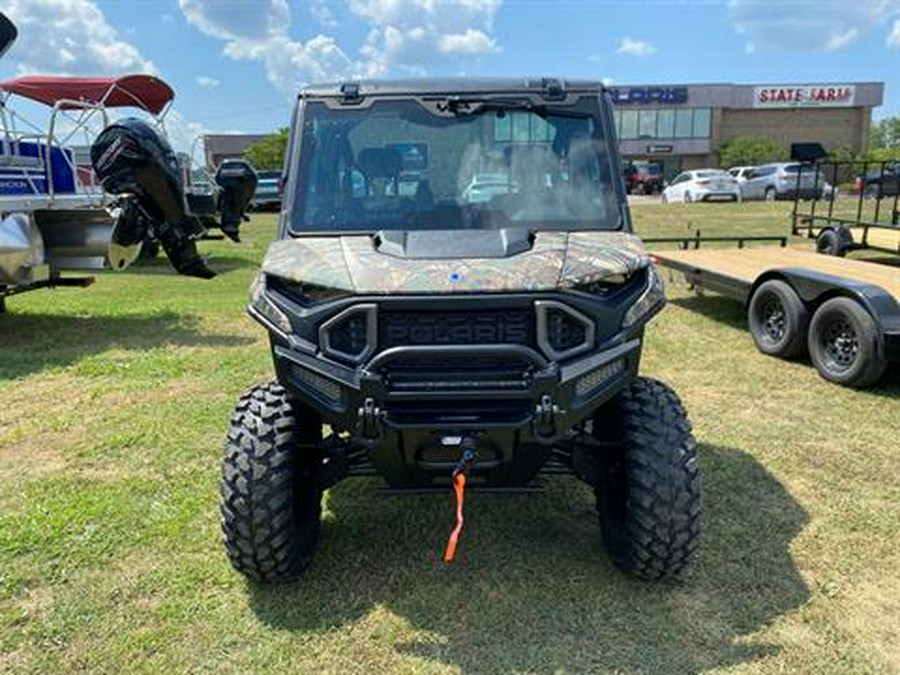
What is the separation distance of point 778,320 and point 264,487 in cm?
546

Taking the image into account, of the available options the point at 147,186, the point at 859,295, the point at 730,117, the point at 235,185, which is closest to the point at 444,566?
the point at 235,185

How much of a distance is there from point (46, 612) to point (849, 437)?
4.60 metres

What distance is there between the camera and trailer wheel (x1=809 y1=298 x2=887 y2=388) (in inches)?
225

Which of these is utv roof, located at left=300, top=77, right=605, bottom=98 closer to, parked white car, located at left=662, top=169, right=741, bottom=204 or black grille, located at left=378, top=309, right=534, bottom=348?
black grille, located at left=378, top=309, right=534, bottom=348

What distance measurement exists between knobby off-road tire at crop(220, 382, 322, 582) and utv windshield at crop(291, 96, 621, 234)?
2.89 feet

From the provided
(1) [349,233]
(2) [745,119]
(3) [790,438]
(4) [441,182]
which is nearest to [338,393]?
(1) [349,233]

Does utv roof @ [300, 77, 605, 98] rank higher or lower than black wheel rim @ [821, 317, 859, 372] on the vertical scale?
higher

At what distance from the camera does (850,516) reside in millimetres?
3934

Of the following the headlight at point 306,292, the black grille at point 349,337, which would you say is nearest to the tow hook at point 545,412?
the black grille at point 349,337

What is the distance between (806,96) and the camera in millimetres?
67562

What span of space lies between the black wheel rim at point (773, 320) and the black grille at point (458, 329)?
477 cm

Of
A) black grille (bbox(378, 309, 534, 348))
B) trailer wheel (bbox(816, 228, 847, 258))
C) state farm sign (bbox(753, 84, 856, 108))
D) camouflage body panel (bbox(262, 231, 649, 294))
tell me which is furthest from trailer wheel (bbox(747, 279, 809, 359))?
state farm sign (bbox(753, 84, 856, 108))

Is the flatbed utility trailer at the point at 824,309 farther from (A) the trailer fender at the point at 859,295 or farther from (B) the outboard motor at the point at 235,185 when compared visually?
(B) the outboard motor at the point at 235,185

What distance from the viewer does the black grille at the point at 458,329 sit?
2.86m
